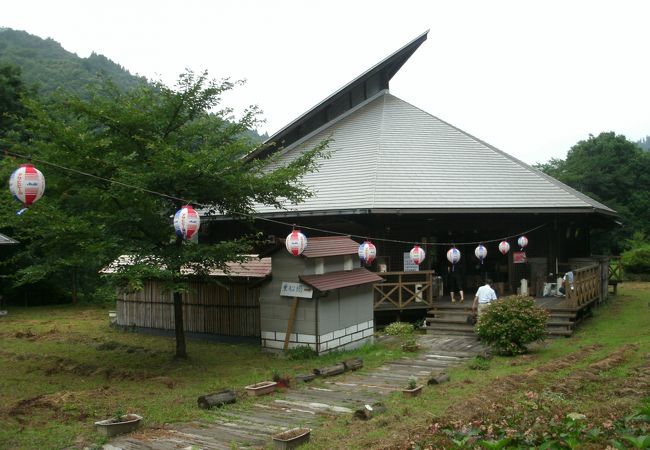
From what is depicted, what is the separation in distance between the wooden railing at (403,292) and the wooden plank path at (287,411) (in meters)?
4.79

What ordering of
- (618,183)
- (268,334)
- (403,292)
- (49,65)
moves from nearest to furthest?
(268,334)
(403,292)
(618,183)
(49,65)

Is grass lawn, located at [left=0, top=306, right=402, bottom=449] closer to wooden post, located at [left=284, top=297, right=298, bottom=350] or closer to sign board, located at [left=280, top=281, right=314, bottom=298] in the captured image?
wooden post, located at [left=284, top=297, right=298, bottom=350]

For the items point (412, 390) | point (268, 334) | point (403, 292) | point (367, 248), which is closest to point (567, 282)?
point (403, 292)

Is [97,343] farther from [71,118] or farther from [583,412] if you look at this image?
[583,412]

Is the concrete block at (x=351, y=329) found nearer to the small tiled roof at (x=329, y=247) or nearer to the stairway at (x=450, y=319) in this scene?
the small tiled roof at (x=329, y=247)

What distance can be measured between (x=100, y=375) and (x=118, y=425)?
5.05m

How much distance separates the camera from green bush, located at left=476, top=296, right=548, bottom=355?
1344 cm

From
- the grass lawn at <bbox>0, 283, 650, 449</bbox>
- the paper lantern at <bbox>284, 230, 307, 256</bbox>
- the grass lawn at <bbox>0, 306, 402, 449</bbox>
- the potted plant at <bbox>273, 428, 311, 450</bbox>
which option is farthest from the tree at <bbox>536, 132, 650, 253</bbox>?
the potted plant at <bbox>273, 428, 311, 450</bbox>

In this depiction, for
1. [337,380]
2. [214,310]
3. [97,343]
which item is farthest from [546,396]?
[97,343]

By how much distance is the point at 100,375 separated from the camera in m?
12.8

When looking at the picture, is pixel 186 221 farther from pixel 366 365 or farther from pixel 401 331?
pixel 401 331

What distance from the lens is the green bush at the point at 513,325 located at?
529 inches

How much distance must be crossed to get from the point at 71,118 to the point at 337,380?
28.6 ft

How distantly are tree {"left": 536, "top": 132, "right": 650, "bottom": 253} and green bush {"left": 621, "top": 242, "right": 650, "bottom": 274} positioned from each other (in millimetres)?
7423
